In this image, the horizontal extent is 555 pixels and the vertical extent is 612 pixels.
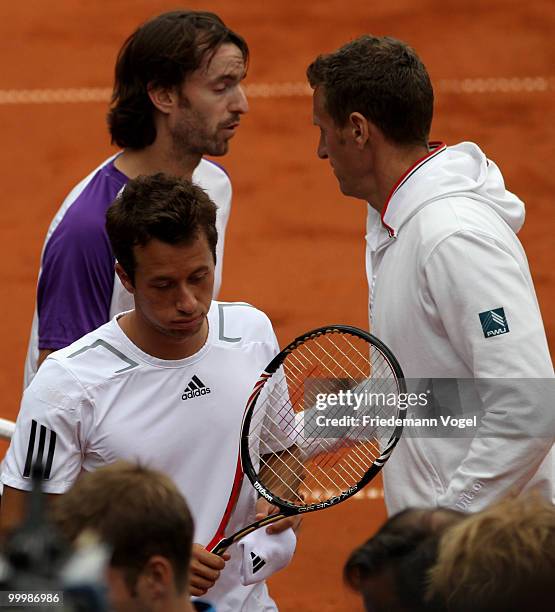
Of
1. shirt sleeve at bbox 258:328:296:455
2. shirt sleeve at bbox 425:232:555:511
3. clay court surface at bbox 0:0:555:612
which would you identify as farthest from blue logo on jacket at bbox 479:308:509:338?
clay court surface at bbox 0:0:555:612

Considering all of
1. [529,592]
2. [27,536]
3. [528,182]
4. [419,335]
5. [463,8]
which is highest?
[463,8]

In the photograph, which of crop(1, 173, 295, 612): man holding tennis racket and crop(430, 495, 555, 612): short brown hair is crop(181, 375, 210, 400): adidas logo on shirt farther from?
crop(430, 495, 555, 612): short brown hair

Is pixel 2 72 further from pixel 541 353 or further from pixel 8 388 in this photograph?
pixel 541 353

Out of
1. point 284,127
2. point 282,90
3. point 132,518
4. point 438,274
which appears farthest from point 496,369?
point 282,90

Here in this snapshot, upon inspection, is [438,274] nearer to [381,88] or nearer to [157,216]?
[381,88]

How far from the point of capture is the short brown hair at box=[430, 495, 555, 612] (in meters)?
2.74

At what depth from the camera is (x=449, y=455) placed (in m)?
4.54

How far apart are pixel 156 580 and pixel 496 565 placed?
0.71m

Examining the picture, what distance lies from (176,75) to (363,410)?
2.25m

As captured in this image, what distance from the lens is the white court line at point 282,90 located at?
42.2ft

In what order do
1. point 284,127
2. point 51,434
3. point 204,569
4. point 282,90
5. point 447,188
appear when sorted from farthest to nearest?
point 282,90, point 284,127, point 447,188, point 51,434, point 204,569

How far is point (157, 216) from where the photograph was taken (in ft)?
14.2

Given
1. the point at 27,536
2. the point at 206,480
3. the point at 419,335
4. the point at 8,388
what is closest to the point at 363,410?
the point at 419,335

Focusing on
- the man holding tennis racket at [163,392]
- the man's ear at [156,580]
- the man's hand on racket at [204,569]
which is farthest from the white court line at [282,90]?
the man's ear at [156,580]
